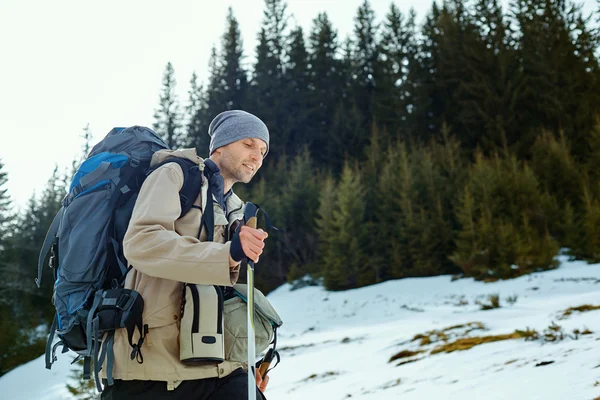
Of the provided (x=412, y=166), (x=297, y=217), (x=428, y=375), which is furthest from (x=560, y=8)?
(x=428, y=375)

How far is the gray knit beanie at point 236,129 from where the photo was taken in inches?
82.0

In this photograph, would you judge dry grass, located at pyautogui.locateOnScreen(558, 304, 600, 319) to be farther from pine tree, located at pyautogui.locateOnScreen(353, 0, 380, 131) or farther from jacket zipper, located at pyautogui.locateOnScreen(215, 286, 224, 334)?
pine tree, located at pyautogui.locateOnScreen(353, 0, 380, 131)

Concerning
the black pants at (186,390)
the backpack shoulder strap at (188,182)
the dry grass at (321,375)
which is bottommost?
the dry grass at (321,375)

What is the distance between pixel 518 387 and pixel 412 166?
19087mm

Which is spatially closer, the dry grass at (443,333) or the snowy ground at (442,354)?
the snowy ground at (442,354)

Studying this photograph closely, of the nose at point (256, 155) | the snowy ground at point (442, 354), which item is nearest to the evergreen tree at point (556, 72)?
the snowy ground at point (442, 354)

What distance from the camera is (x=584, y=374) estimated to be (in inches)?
→ 140

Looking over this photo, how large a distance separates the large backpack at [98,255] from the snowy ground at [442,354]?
283cm

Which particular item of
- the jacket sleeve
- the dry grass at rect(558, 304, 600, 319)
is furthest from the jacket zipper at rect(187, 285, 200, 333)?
the dry grass at rect(558, 304, 600, 319)

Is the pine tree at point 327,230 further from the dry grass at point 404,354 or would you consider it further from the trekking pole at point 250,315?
the trekking pole at point 250,315

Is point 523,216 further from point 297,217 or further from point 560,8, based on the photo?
point 560,8

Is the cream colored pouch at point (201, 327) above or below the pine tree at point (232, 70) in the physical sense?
below

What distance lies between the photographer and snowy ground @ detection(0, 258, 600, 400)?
400 centimetres

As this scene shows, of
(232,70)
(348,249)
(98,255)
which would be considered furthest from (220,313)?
(232,70)
